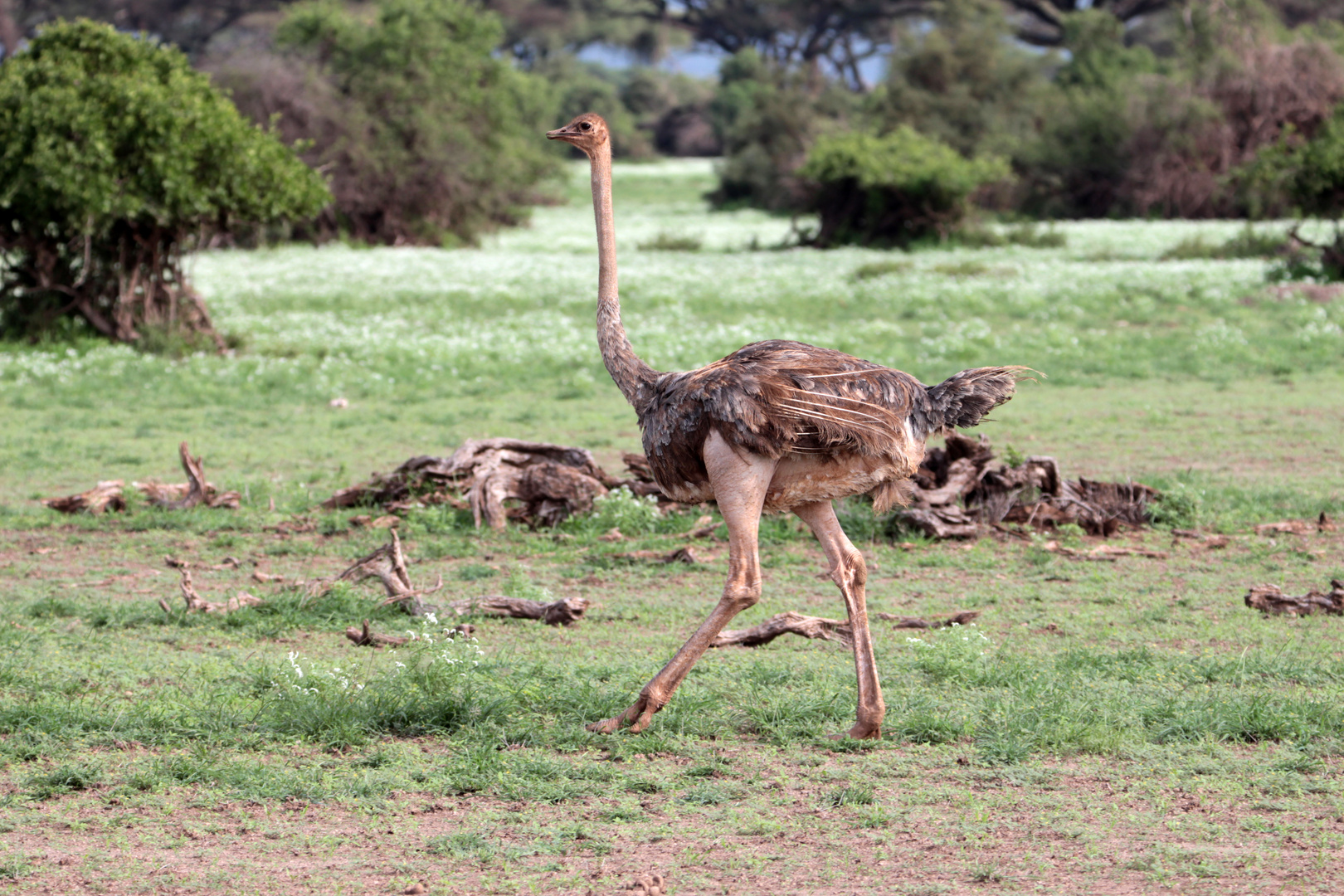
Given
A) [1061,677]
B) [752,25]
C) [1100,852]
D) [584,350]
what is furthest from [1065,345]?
[752,25]

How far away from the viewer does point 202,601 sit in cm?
754

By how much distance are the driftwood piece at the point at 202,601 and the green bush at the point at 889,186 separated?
25.2 m

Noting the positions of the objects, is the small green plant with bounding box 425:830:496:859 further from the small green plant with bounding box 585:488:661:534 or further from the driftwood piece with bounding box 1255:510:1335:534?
the driftwood piece with bounding box 1255:510:1335:534

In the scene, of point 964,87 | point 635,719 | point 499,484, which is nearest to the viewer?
point 635,719

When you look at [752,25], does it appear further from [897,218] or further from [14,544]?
[14,544]

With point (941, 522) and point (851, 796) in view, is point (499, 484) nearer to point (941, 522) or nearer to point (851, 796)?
point (941, 522)

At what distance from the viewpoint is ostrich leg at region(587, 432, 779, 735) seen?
5.61 meters

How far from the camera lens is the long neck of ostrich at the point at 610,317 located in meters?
6.06

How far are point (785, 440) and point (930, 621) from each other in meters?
2.22

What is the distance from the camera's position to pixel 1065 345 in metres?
18.0

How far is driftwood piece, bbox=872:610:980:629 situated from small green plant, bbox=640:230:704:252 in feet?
82.1

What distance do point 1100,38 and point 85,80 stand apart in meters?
43.5

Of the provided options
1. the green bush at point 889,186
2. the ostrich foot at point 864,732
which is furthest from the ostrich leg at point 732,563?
the green bush at point 889,186

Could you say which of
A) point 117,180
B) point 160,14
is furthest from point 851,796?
point 160,14
